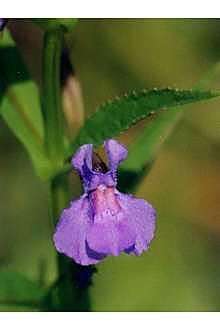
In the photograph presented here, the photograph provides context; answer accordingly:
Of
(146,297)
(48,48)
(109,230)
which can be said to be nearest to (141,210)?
(109,230)

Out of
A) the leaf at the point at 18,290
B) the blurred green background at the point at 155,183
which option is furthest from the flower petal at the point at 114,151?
the blurred green background at the point at 155,183

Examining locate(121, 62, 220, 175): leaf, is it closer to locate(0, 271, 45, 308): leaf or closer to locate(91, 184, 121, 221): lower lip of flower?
locate(91, 184, 121, 221): lower lip of flower

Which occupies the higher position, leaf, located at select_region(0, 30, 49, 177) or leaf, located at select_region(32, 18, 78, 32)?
leaf, located at select_region(32, 18, 78, 32)

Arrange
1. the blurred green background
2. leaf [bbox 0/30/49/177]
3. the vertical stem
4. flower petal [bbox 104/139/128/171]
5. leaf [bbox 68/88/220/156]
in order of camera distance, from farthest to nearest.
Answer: the blurred green background
leaf [bbox 0/30/49/177]
the vertical stem
flower petal [bbox 104/139/128/171]
leaf [bbox 68/88/220/156]

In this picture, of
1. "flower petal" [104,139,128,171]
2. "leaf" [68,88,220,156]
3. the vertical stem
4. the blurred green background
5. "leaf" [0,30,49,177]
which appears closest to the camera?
"leaf" [68,88,220,156]

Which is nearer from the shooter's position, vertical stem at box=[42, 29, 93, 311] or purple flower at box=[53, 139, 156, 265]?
purple flower at box=[53, 139, 156, 265]

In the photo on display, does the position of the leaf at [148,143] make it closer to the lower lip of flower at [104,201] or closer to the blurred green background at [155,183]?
the lower lip of flower at [104,201]

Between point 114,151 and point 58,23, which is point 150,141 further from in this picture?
point 58,23

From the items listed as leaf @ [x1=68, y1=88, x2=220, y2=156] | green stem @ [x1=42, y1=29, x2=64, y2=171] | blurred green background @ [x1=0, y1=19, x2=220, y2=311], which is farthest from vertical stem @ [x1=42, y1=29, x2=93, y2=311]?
blurred green background @ [x1=0, y1=19, x2=220, y2=311]
